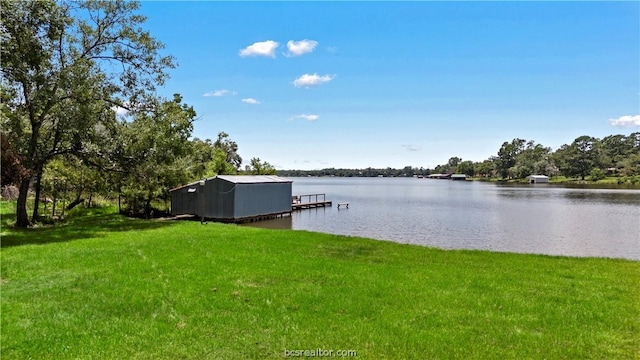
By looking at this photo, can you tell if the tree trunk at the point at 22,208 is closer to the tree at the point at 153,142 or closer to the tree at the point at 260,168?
the tree at the point at 153,142

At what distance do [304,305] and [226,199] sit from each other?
944 inches

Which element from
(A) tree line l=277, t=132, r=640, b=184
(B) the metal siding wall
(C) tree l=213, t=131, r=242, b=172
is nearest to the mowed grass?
(B) the metal siding wall

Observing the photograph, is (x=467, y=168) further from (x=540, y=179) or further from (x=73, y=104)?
(x=73, y=104)

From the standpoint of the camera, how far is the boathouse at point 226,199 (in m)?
29.5

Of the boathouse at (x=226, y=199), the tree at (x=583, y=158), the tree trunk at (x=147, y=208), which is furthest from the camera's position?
the tree at (x=583, y=158)

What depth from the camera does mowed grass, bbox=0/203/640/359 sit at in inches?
196

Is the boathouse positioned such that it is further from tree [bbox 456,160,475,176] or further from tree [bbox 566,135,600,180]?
tree [bbox 456,160,475,176]

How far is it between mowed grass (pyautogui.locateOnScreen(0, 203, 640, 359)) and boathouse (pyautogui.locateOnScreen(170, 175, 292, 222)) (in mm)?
18209

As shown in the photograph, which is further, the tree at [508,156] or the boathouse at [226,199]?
the tree at [508,156]

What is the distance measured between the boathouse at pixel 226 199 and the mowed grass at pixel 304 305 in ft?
59.7

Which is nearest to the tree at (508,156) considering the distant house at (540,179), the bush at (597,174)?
the distant house at (540,179)

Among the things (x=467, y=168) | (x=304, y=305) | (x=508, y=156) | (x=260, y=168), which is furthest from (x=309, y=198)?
(x=467, y=168)

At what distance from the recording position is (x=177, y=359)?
460 cm

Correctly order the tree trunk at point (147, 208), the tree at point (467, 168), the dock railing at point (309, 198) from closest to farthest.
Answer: the tree trunk at point (147, 208) → the dock railing at point (309, 198) → the tree at point (467, 168)
